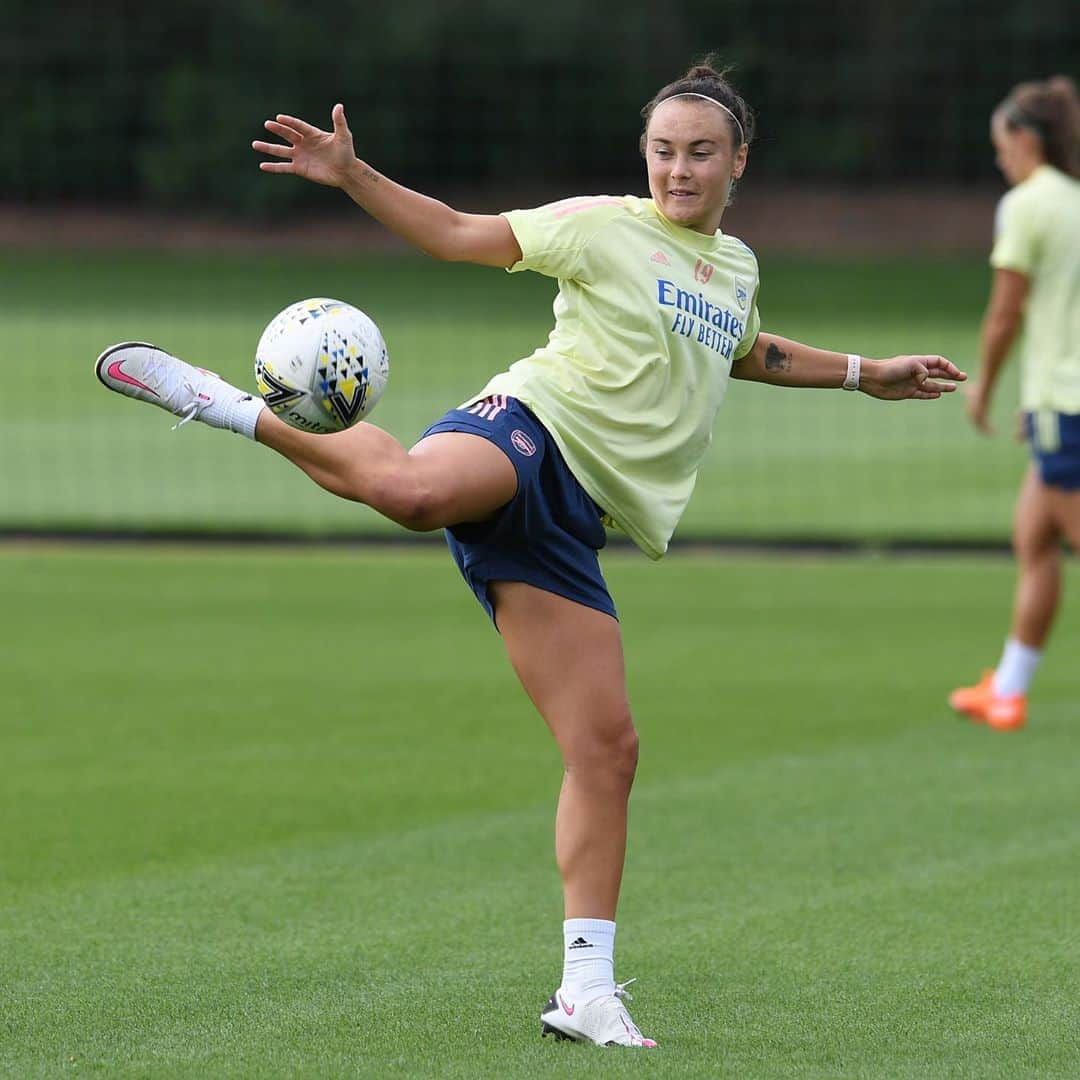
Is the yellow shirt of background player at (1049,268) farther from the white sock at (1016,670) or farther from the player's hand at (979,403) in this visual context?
the white sock at (1016,670)

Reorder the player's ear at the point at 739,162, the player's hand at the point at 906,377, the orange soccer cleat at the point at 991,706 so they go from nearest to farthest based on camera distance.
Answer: the player's ear at the point at 739,162, the player's hand at the point at 906,377, the orange soccer cleat at the point at 991,706

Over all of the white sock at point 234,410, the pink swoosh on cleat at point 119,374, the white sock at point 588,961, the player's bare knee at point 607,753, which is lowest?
the white sock at point 588,961

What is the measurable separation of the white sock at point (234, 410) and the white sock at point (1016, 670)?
187 inches

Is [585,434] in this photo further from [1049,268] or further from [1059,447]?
[1049,268]

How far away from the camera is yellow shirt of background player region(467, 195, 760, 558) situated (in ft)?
15.1

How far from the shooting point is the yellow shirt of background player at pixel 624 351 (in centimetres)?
461

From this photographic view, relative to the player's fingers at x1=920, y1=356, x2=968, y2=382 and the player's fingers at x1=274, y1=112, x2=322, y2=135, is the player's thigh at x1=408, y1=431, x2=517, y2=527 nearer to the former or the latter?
the player's fingers at x1=274, y1=112, x2=322, y2=135

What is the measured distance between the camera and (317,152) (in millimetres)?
4391

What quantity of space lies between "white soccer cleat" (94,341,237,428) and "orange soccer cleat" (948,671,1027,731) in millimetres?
4645

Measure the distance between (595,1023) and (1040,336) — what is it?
16.1 feet

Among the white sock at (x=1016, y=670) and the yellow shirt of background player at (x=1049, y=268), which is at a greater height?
the yellow shirt of background player at (x=1049, y=268)

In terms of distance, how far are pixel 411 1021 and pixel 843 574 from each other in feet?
26.1

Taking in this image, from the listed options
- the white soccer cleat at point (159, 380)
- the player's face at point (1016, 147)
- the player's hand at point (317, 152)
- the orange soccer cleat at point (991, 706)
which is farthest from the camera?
the player's face at point (1016, 147)

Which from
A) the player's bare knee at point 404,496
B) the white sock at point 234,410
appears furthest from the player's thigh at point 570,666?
the white sock at point 234,410
